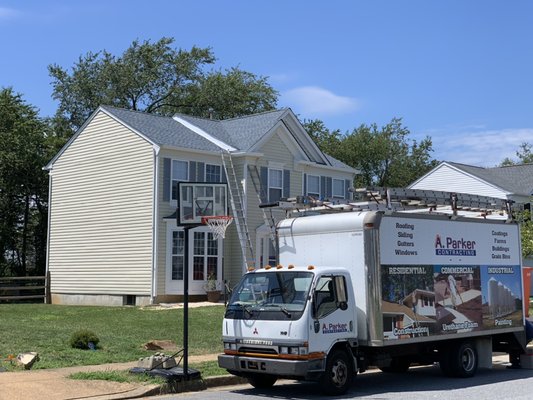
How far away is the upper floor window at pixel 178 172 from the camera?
91.3 ft

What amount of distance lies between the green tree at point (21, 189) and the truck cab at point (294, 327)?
93.6 feet

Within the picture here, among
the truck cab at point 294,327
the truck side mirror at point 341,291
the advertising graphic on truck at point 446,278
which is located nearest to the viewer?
Answer: the truck cab at point 294,327

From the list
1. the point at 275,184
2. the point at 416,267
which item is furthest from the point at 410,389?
the point at 275,184

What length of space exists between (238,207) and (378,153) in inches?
1287

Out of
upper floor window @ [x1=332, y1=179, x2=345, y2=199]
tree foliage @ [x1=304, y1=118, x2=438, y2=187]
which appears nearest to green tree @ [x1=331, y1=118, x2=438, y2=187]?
tree foliage @ [x1=304, y1=118, x2=438, y2=187]

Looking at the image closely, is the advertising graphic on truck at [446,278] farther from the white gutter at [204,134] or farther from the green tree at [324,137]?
the green tree at [324,137]

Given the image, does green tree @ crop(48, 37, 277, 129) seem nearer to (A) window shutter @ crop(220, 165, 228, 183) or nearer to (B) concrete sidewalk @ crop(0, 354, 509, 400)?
(A) window shutter @ crop(220, 165, 228, 183)

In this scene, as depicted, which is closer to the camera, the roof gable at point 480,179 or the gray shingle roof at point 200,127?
the gray shingle roof at point 200,127

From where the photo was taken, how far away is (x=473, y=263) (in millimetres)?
13406

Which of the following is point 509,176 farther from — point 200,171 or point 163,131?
point 163,131

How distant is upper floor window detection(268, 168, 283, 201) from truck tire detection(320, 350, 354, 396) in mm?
18615

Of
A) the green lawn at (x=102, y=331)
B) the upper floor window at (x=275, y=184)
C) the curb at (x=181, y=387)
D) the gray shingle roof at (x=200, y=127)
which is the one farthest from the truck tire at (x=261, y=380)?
the upper floor window at (x=275, y=184)

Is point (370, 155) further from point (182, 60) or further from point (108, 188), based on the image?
point (108, 188)

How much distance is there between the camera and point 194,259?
27812 mm
